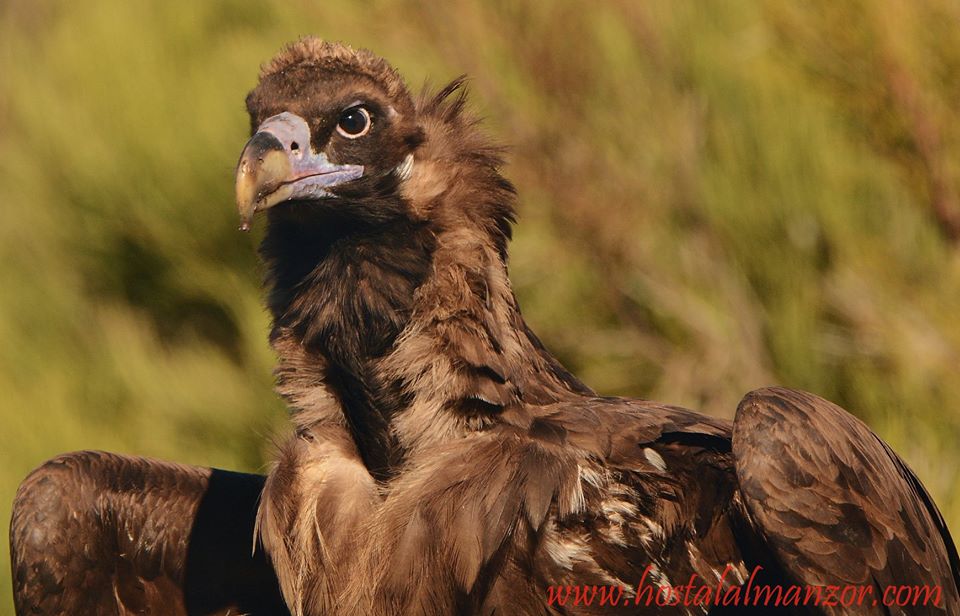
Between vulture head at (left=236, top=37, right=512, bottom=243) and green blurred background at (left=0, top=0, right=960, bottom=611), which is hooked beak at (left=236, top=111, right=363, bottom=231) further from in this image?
green blurred background at (left=0, top=0, right=960, bottom=611)

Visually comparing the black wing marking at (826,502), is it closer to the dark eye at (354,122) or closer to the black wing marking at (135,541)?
the dark eye at (354,122)

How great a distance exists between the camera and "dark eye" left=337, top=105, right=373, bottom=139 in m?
3.44

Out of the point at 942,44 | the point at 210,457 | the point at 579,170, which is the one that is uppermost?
the point at 942,44

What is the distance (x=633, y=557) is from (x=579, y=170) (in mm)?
3390

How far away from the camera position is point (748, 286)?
600cm

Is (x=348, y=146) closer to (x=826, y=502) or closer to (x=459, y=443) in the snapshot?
(x=459, y=443)

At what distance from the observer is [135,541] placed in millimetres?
3812

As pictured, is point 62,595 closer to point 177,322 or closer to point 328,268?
point 328,268

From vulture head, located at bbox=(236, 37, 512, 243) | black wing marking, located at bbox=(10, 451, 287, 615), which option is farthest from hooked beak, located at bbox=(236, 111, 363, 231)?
black wing marking, located at bbox=(10, 451, 287, 615)

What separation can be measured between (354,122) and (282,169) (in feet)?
0.91

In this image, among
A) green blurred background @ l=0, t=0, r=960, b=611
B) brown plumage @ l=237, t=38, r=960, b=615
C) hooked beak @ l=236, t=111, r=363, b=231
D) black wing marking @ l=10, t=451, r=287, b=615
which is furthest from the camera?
green blurred background @ l=0, t=0, r=960, b=611

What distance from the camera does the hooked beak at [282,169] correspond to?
3.22 m

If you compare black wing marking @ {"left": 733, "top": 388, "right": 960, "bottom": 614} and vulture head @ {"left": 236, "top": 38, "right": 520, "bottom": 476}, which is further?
vulture head @ {"left": 236, "top": 38, "right": 520, "bottom": 476}

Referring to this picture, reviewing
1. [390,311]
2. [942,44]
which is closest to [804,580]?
[390,311]
